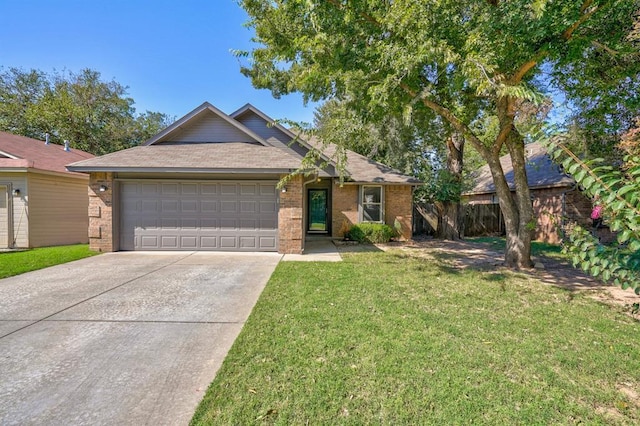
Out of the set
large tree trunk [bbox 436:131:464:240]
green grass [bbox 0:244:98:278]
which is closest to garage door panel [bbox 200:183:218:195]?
green grass [bbox 0:244:98:278]

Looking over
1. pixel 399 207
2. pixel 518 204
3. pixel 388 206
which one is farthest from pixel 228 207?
pixel 518 204

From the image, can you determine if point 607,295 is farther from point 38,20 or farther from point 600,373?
point 38,20

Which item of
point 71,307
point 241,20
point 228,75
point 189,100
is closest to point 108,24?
point 228,75

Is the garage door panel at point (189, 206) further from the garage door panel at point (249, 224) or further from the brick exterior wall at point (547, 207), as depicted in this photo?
the brick exterior wall at point (547, 207)

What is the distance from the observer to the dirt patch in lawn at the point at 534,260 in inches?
236

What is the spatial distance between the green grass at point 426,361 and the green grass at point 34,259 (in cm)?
655

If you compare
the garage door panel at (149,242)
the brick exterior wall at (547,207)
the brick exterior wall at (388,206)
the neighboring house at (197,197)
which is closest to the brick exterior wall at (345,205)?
the brick exterior wall at (388,206)

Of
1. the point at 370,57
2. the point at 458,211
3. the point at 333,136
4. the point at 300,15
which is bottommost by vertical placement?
the point at 458,211

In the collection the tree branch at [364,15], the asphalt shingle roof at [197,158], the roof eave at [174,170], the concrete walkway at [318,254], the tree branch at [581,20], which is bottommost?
the concrete walkway at [318,254]

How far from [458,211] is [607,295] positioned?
8.51 m

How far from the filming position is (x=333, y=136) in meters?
7.20

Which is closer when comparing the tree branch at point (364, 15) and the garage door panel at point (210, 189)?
the tree branch at point (364, 15)

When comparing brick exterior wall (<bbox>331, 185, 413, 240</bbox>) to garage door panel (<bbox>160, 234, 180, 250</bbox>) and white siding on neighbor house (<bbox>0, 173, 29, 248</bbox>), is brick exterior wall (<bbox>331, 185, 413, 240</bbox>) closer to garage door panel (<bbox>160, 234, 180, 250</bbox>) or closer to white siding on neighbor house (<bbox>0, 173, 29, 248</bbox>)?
garage door panel (<bbox>160, 234, 180, 250</bbox>)

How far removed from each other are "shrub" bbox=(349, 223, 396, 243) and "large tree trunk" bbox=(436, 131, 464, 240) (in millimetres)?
3364
